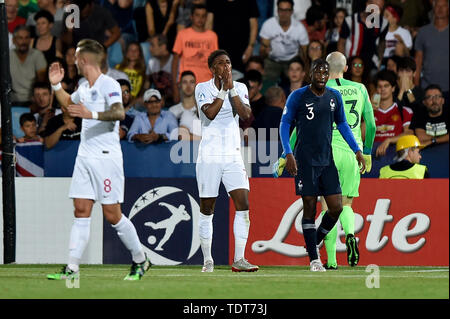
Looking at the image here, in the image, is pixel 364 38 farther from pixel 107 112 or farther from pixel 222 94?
pixel 107 112

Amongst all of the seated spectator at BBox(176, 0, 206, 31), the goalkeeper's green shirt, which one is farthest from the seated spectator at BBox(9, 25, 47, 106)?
the goalkeeper's green shirt

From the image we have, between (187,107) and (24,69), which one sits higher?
(24,69)

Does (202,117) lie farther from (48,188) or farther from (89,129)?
(48,188)

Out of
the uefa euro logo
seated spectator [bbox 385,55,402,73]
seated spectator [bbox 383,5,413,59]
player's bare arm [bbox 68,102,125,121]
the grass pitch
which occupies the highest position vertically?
seated spectator [bbox 383,5,413,59]

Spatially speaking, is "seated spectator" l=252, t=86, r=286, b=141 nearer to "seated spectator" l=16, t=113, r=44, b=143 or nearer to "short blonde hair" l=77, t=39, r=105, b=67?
"seated spectator" l=16, t=113, r=44, b=143

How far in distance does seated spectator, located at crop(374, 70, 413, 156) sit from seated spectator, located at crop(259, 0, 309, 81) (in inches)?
85.0

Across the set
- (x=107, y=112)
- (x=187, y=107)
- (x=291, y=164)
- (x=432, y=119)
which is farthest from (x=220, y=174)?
(x=432, y=119)

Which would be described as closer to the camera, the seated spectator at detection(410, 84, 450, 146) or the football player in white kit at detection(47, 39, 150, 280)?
the football player in white kit at detection(47, 39, 150, 280)

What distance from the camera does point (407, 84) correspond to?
52.9 feet

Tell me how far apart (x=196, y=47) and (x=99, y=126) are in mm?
7367

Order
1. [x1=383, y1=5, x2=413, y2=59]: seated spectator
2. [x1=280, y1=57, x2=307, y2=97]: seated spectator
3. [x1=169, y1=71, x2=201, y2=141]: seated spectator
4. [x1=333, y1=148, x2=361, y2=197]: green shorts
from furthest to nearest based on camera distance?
[x1=383, y1=5, x2=413, y2=59]: seated spectator
[x1=280, y1=57, x2=307, y2=97]: seated spectator
[x1=169, y1=71, x2=201, y2=141]: seated spectator
[x1=333, y1=148, x2=361, y2=197]: green shorts

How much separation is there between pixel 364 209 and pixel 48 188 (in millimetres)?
4032

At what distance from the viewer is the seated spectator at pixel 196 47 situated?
16734 mm

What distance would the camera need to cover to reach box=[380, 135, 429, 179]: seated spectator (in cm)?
1364
